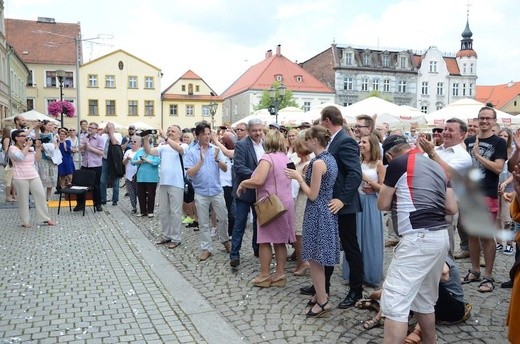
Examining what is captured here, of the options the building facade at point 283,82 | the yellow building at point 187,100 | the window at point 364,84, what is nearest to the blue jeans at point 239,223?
the building facade at point 283,82

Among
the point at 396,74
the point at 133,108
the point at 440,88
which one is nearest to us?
the point at 133,108

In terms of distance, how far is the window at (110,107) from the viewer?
188ft

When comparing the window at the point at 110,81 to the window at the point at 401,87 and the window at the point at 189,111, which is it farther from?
the window at the point at 401,87

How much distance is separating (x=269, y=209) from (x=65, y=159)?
1010 centimetres

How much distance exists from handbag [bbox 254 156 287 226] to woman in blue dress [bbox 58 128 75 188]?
967 cm

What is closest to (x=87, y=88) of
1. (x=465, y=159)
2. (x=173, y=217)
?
(x=173, y=217)

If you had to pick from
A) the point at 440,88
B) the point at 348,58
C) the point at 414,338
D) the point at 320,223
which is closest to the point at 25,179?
the point at 320,223

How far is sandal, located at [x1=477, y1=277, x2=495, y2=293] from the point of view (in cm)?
536

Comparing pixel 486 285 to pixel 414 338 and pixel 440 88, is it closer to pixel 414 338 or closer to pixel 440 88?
pixel 414 338

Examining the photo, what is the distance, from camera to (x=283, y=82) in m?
57.2

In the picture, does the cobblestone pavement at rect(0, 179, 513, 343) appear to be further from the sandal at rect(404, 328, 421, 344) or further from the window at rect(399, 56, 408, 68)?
the window at rect(399, 56, 408, 68)

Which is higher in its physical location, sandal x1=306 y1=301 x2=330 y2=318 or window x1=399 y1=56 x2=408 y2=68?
window x1=399 y1=56 x2=408 y2=68

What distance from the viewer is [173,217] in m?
7.78

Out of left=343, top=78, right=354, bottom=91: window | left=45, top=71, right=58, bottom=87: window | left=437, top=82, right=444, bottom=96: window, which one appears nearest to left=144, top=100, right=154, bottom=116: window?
left=45, top=71, right=58, bottom=87: window
